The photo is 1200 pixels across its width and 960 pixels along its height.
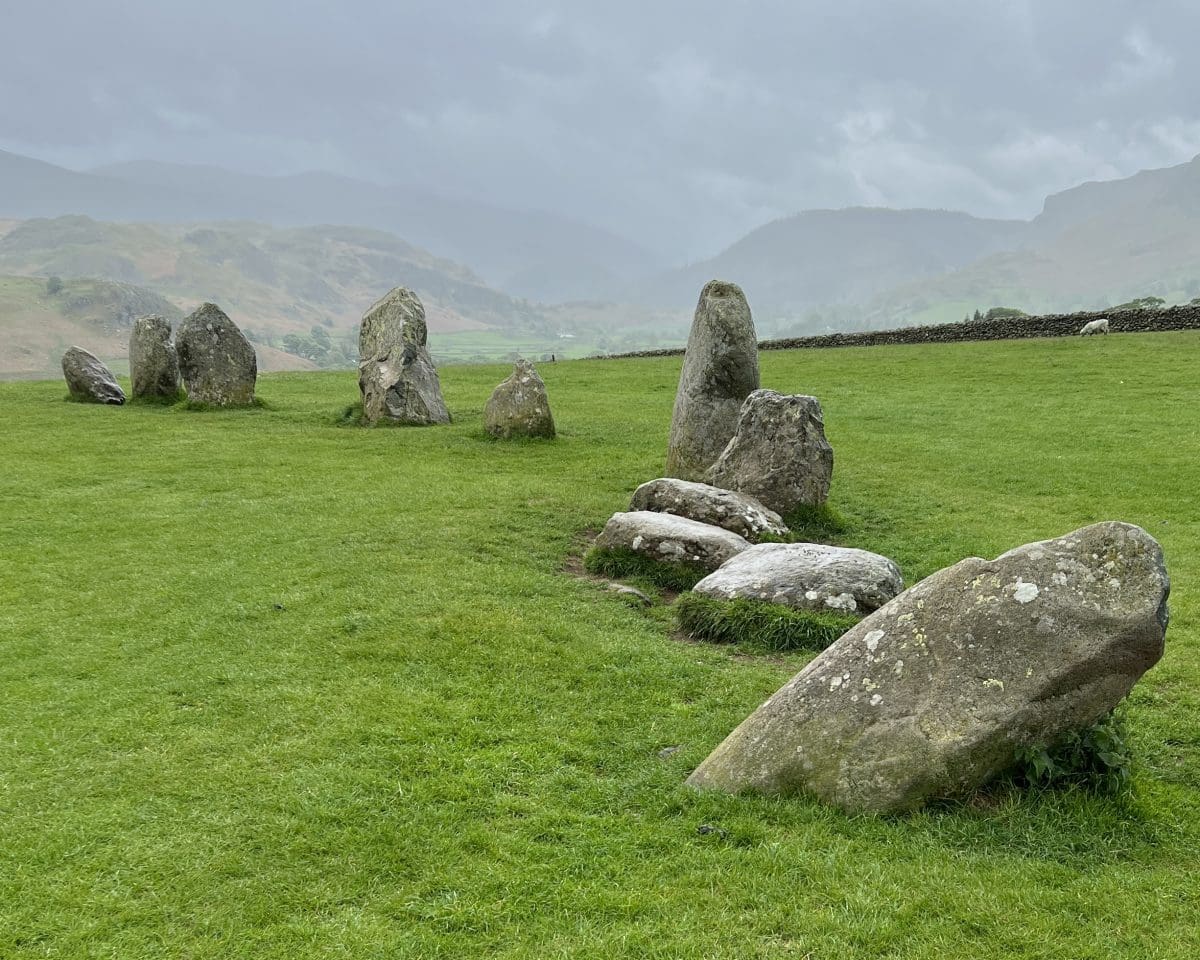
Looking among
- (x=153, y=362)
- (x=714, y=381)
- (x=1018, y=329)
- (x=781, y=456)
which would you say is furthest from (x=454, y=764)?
(x=1018, y=329)

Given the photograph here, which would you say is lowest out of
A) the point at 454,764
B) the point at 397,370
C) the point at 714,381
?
the point at 454,764

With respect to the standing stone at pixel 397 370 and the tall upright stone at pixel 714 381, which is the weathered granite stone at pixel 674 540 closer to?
the tall upright stone at pixel 714 381

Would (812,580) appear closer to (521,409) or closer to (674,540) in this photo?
(674,540)

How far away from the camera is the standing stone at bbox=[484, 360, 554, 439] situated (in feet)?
73.6

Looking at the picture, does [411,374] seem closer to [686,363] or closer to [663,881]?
Result: [686,363]

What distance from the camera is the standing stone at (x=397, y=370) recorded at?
2492cm

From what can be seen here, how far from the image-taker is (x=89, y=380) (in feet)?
96.5

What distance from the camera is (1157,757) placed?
716 cm

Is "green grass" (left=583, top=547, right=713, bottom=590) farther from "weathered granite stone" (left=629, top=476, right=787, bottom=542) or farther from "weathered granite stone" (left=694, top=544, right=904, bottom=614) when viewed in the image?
"weathered granite stone" (left=629, top=476, right=787, bottom=542)

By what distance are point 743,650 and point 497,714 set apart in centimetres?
318

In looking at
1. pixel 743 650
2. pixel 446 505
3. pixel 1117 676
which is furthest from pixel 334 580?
pixel 1117 676

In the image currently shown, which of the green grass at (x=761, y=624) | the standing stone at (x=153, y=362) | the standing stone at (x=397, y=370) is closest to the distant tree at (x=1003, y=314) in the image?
the standing stone at (x=397, y=370)

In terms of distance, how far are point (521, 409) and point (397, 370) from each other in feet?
15.7

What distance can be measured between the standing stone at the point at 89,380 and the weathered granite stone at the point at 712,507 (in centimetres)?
2307
